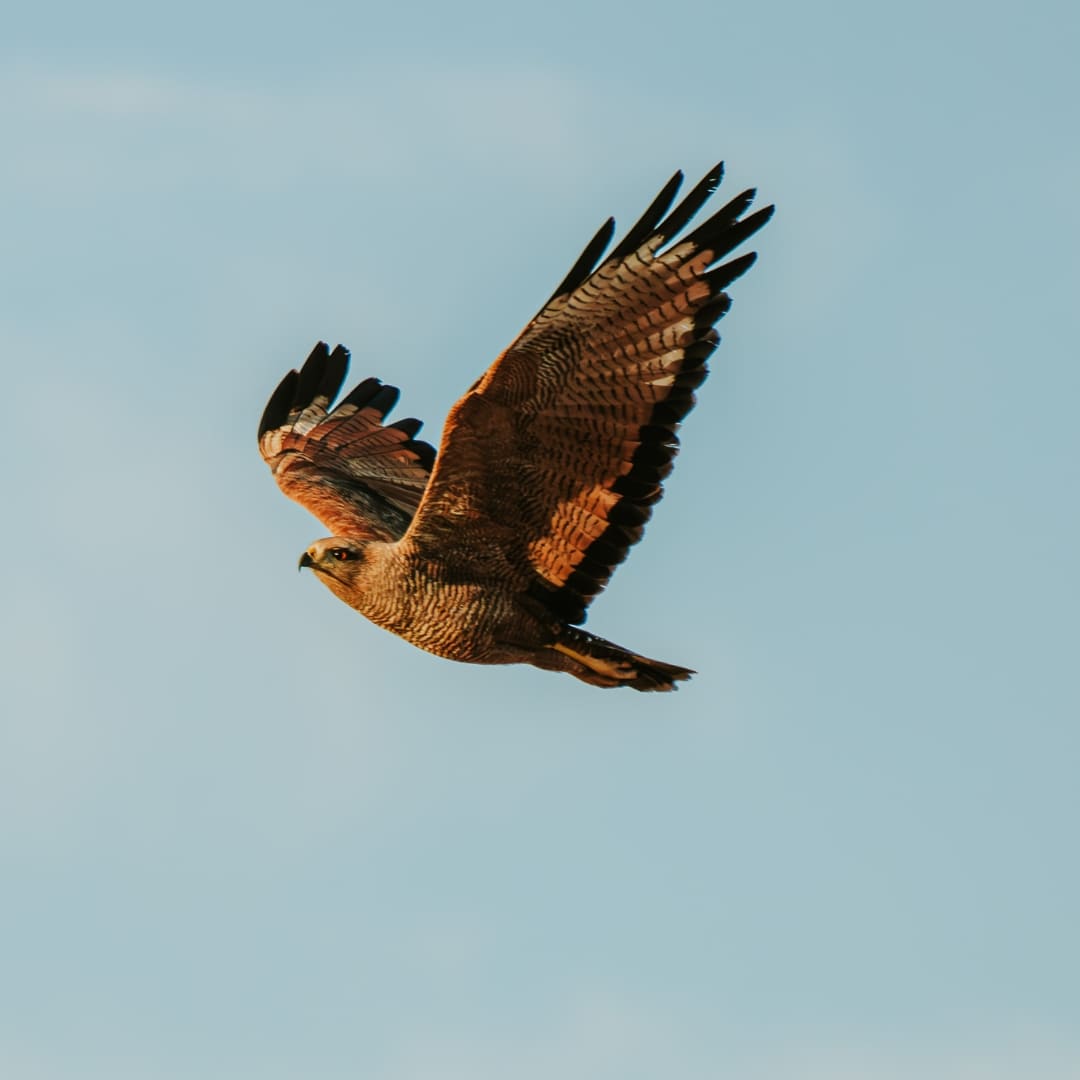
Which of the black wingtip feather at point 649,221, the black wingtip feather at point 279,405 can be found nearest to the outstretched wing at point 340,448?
the black wingtip feather at point 279,405

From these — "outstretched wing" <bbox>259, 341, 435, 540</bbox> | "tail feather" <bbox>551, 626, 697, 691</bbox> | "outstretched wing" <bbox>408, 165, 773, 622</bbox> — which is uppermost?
"outstretched wing" <bbox>259, 341, 435, 540</bbox>

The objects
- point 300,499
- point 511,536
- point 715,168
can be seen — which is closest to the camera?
point 715,168

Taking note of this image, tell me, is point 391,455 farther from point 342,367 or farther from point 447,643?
point 447,643

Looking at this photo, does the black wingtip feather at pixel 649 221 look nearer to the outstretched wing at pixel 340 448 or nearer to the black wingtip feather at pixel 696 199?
the black wingtip feather at pixel 696 199

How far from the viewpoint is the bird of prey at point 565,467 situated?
1122 centimetres

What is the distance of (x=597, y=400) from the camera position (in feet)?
37.7

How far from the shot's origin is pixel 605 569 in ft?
39.8

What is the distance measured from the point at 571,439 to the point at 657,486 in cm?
55

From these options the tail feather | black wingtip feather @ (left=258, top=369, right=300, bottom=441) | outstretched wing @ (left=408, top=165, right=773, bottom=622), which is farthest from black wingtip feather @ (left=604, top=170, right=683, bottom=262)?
black wingtip feather @ (left=258, top=369, right=300, bottom=441)

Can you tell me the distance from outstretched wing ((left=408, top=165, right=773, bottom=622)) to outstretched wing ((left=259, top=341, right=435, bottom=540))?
7.13 feet

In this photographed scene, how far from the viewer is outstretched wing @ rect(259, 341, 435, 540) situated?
14344 mm

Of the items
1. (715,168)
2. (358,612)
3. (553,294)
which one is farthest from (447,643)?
(715,168)

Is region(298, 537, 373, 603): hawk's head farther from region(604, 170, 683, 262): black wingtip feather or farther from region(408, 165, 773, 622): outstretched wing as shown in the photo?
region(604, 170, 683, 262): black wingtip feather

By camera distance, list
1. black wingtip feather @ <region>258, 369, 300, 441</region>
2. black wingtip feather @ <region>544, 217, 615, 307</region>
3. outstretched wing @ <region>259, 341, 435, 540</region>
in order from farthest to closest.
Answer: black wingtip feather @ <region>258, 369, 300, 441</region>, outstretched wing @ <region>259, 341, 435, 540</region>, black wingtip feather @ <region>544, 217, 615, 307</region>
